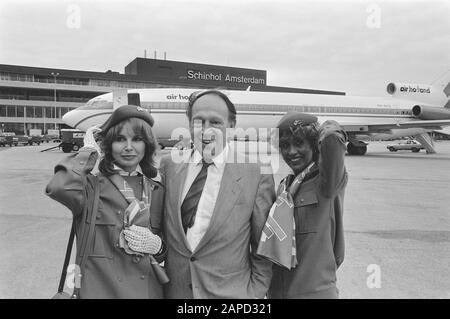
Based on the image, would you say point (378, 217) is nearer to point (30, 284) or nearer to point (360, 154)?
point (30, 284)

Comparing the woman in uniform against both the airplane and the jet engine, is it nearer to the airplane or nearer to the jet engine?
the airplane

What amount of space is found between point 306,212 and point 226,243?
49cm

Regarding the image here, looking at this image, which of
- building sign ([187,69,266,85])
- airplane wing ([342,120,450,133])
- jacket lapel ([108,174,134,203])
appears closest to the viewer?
jacket lapel ([108,174,134,203])

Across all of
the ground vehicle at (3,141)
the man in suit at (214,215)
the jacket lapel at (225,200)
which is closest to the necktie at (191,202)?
the man in suit at (214,215)

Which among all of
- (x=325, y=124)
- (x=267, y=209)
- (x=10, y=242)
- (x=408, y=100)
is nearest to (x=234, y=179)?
(x=267, y=209)

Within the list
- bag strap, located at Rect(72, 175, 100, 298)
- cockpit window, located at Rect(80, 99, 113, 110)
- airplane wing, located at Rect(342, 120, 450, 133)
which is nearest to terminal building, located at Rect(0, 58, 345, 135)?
cockpit window, located at Rect(80, 99, 113, 110)

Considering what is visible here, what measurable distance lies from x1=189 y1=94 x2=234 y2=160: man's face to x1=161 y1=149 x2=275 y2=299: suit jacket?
0.14 m

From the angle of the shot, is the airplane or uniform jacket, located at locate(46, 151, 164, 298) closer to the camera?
uniform jacket, located at locate(46, 151, 164, 298)

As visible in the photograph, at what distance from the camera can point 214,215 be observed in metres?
1.86

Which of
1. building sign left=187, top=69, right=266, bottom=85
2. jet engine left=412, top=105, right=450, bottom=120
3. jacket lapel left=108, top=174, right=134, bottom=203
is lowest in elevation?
jacket lapel left=108, top=174, right=134, bottom=203

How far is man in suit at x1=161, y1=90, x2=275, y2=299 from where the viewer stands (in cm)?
185

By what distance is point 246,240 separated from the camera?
76.0 inches

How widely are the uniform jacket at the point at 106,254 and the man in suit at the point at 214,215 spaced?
0.15 m

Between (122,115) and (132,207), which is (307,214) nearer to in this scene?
(132,207)
